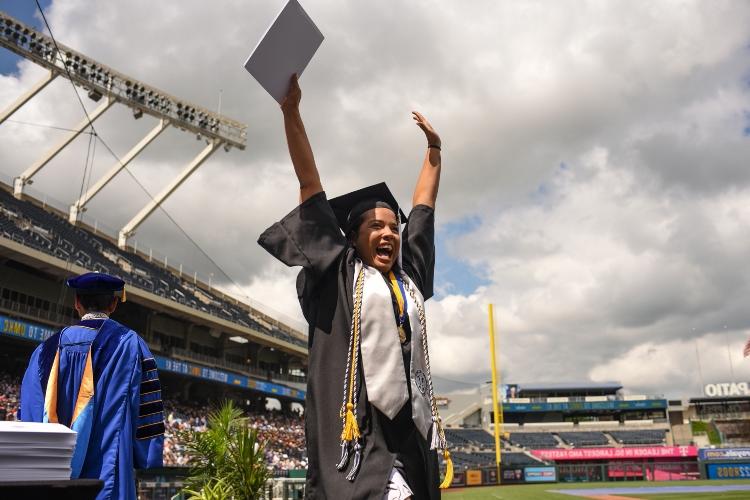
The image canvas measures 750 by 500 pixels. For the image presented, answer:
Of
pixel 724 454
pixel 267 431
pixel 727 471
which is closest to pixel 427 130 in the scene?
pixel 267 431

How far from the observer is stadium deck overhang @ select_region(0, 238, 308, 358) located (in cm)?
2012

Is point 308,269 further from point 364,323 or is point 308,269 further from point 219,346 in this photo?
point 219,346

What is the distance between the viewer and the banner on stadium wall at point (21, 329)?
1930 cm

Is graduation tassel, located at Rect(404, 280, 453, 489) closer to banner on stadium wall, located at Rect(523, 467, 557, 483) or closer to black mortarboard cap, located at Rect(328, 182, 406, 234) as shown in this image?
black mortarboard cap, located at Rect(328, 182, 406, 234)

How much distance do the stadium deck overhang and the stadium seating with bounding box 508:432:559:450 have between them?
22.5 m

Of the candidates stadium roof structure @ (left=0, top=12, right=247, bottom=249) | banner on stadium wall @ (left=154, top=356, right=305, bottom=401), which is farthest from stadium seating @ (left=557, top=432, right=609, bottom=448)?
stadium roof structure @ (left=0, top=12, right=247, bottom=249)

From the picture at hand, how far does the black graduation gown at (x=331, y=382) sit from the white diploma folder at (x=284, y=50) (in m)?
0.47

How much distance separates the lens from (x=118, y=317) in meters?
27.6

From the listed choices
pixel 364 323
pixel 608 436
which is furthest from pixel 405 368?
pixel 608 436

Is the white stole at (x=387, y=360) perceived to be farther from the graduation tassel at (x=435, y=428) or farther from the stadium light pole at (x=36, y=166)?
the stadium light pole at (x=36, y=166)

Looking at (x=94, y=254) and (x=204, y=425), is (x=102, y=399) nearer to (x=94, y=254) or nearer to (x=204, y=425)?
(x=204, y=425)

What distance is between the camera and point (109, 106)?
2803 centimetres

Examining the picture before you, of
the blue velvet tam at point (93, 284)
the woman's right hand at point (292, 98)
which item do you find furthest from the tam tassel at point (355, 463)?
the blue velvet tam at point (93, 284)

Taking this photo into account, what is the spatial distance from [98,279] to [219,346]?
31.7m
